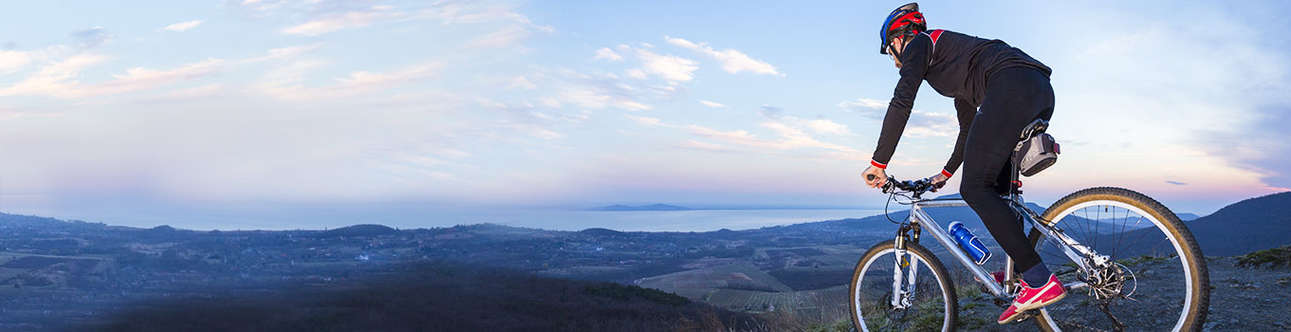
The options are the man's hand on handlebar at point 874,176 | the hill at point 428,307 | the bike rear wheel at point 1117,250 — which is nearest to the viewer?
the bike rear wheel at point 1117,250

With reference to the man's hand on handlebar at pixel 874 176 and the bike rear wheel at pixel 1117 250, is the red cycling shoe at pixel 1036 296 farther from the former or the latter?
the man's hand on handlebar at pixel 874 176

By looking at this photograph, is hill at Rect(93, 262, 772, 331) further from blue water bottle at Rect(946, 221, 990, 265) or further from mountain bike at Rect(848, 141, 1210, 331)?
blue water bottle at Rect(946, 221, 990, 265)

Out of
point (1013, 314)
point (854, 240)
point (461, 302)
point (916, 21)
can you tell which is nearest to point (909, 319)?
point (1013, 314)

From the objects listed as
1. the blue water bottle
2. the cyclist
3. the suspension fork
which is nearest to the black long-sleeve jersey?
the cyclist

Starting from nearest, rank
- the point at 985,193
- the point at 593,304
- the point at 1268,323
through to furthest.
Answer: the point at 985,193 → the point at 1268,323 → the point at 593,304

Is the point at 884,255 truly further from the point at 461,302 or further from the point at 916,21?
the point at 461,302

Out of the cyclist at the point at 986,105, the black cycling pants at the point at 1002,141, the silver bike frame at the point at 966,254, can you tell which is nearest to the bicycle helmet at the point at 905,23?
the cyclist at the point at 986,105

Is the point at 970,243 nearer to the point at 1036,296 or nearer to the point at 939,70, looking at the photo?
the point at 1036,296

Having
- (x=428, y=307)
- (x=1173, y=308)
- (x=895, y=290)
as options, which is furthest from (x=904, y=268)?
(x=428, y=307)
